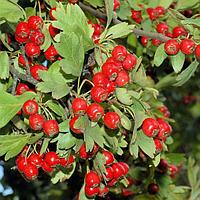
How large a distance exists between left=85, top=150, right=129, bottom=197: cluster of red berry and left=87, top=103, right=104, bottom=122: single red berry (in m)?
0.24

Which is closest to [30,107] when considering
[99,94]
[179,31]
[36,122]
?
[36,122]

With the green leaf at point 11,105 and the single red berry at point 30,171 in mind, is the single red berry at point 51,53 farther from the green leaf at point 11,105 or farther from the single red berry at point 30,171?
the single red berry at point 30,171

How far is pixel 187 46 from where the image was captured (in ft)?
6.68

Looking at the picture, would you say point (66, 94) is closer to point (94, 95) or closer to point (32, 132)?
point (94, 95)

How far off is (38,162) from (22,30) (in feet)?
1.49

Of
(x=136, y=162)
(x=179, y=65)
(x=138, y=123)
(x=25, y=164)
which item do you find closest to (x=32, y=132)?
(x=25, y=164)

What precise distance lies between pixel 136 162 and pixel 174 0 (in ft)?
2.74

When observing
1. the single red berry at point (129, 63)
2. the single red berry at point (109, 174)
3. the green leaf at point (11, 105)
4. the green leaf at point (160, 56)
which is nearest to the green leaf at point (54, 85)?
the green leaf at point (11, 105)

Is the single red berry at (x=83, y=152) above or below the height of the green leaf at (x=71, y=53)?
below

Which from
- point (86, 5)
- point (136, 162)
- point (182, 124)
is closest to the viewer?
point (86, 5)

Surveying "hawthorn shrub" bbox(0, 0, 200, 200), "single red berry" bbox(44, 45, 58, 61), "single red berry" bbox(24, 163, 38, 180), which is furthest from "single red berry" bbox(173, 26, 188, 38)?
"single red berry" bbox(24, 163, 38, 180)

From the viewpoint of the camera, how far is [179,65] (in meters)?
2.10

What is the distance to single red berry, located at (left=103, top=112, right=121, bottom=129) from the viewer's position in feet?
5.82

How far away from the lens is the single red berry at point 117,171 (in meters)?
2.02
